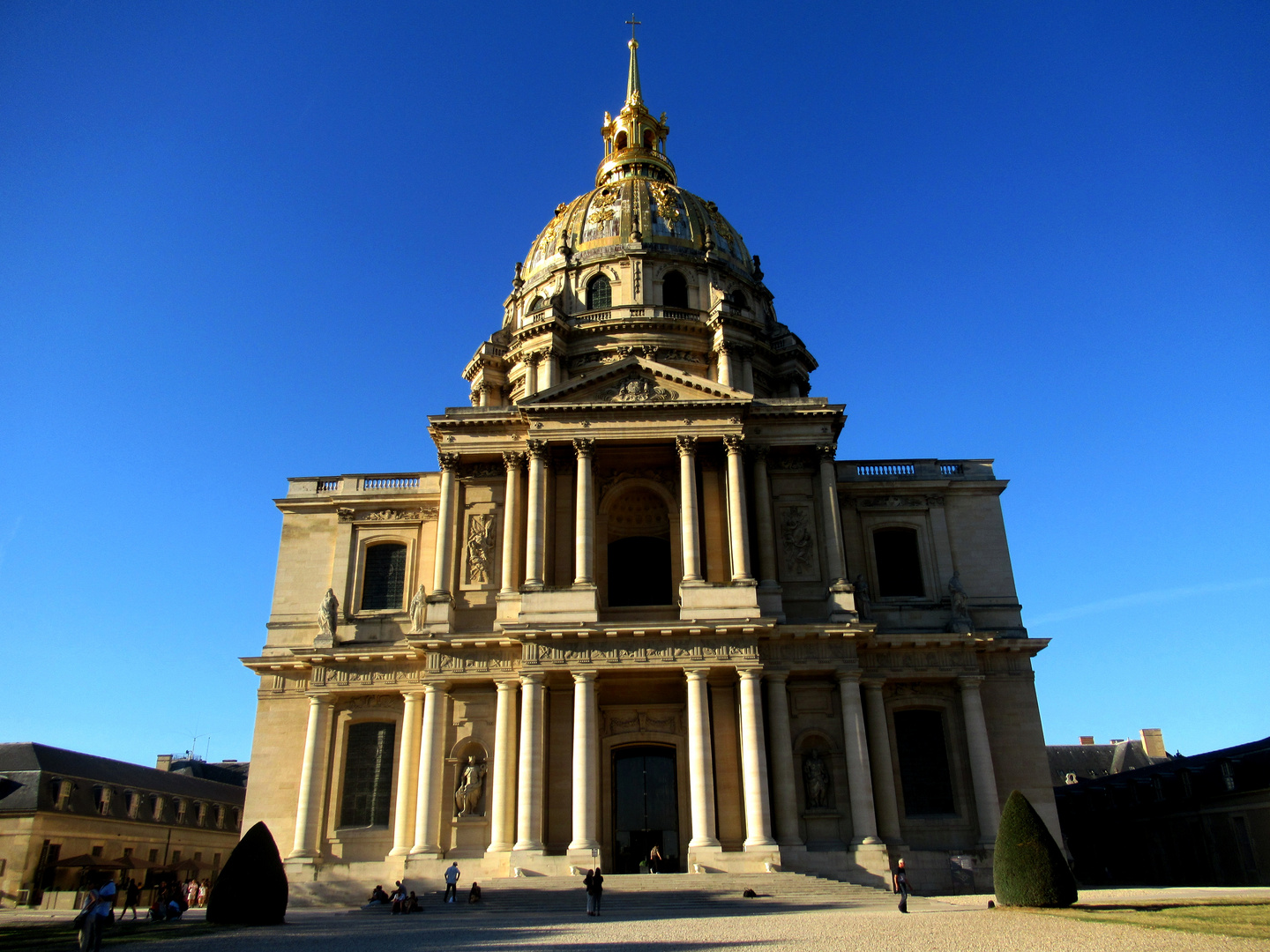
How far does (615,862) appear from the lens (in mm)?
31141

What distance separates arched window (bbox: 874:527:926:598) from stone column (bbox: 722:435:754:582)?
22.4 feet

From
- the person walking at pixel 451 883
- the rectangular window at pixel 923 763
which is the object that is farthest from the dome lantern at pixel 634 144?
the person walking at pixel 451 883

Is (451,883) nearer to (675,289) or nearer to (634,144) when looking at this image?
(675,289)

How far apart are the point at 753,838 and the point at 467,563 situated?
13191mm

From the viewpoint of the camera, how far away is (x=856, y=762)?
3041 cm

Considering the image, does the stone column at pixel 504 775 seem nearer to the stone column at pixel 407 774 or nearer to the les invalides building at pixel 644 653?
the les invalides building at pixel 644 653

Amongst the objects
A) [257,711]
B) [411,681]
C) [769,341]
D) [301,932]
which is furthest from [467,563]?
[769,341]

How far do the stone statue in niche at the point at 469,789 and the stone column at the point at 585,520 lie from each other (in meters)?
6.71

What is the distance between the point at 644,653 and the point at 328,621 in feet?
38.5

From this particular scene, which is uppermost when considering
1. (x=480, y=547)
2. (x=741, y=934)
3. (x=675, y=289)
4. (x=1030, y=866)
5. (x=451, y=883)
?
(x=675, y=289)

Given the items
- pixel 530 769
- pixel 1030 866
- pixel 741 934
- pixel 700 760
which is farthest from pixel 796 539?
pixel 741 934

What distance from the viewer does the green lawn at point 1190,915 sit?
15448 millimetres

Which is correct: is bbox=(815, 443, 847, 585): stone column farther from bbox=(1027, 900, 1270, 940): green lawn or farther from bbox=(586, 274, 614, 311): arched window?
bbox=(586, 274, 614, 311): arched window

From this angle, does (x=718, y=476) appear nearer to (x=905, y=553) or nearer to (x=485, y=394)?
(x=905, y=553)
